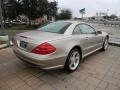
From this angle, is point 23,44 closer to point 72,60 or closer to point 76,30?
point 72,60

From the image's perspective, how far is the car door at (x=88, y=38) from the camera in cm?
390

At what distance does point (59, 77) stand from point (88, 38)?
1597 mm

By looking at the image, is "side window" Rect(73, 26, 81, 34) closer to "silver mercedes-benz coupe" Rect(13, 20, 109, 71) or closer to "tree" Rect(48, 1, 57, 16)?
"silver mercedes-benz coupe" Rect(13, 20, 109, 71)

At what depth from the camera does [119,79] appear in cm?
331

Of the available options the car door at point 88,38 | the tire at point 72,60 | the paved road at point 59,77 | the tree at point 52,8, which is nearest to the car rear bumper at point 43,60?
the tire at point 72,60

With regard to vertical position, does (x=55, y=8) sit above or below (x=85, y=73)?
above

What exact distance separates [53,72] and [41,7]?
19925 mm

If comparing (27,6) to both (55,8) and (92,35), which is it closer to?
(55,8)

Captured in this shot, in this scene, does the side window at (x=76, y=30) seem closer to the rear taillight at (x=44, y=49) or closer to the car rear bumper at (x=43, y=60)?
the car rear bumper at (x=43, y=60)

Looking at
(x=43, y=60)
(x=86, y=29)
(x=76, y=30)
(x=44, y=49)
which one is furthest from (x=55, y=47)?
(x=86, y=29)

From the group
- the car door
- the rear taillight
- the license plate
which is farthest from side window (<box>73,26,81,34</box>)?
the license plate

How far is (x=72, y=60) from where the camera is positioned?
11.5ft

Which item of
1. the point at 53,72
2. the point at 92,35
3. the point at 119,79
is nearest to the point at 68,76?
the point at 53,72

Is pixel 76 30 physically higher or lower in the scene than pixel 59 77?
higher
